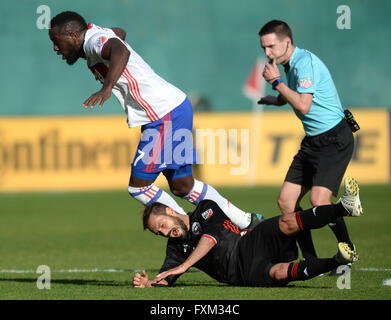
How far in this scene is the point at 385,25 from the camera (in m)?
29.9

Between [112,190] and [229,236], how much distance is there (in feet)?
47.7

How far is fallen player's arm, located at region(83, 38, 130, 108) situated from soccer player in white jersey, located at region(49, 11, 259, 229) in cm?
14

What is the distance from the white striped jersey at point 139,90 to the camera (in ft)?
24.1

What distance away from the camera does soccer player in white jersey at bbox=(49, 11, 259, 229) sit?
23.8ft

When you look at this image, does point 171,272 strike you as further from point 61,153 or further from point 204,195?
point 61,153

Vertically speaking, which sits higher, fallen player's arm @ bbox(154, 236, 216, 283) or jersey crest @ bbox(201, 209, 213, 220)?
jersey crest @ bbox(201, 209, 213, 220)

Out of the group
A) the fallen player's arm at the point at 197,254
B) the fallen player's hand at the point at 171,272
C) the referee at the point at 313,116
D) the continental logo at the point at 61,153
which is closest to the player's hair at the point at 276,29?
the referee at the point at 313,116

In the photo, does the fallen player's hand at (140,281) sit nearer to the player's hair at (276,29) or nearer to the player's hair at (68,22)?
the player's hair at (68,22)

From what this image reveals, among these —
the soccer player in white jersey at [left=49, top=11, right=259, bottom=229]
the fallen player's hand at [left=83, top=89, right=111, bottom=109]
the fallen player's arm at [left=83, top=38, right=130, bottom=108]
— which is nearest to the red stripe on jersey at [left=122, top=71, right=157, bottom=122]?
the soccer player in white jersey at [left=49, top=11, right=259, bottom=229]

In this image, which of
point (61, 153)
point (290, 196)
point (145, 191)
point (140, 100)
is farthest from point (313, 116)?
point (61, 153)

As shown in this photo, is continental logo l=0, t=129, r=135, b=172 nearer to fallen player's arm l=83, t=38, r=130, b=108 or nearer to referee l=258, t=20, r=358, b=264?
referee l=258, t=20, r=358, b=264

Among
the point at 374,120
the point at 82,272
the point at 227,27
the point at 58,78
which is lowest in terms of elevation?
the point at 82,272

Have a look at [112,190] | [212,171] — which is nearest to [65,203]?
[112,190]
